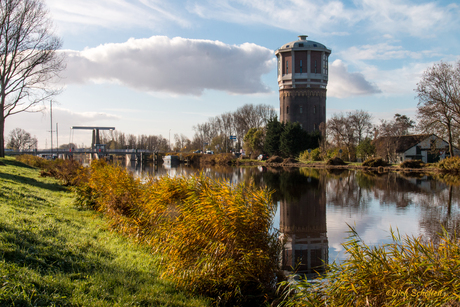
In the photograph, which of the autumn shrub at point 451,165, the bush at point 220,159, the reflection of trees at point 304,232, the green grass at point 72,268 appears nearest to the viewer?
the green grass at point 72,268

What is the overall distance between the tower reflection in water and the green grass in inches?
107

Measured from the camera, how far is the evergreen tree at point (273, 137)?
7406 centimetres

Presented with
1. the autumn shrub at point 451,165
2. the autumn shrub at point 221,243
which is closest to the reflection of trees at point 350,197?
the autumn shrub at point 221,243

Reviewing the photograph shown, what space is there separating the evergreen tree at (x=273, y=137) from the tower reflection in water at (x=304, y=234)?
52003mm

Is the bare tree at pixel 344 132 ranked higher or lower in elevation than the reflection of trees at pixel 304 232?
higher

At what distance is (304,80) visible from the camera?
76.2 m

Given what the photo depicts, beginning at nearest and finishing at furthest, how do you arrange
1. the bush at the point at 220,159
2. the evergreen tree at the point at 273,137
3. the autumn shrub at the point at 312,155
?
the autumn shrub at the point at 312,155
the evergreen tree at the point at 273,137
the bush at the point at 220,159

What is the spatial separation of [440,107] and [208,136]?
72521mm

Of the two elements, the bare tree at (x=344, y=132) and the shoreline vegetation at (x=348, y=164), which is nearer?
the shoreline vegetation at (x=348, y=164)

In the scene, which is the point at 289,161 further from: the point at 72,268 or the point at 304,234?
the point at 72,268

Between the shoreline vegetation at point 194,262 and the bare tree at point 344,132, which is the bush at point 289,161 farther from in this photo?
the shoreline vegetation at point 194,262

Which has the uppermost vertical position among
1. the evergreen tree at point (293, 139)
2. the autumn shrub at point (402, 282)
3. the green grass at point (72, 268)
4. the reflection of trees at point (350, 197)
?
the evergreen tree at point (293, 139)

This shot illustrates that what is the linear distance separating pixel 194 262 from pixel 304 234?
6.83 m

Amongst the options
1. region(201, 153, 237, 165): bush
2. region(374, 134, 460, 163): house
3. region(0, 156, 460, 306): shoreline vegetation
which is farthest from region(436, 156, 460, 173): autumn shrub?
region(201, 153, 237, 165): bush
